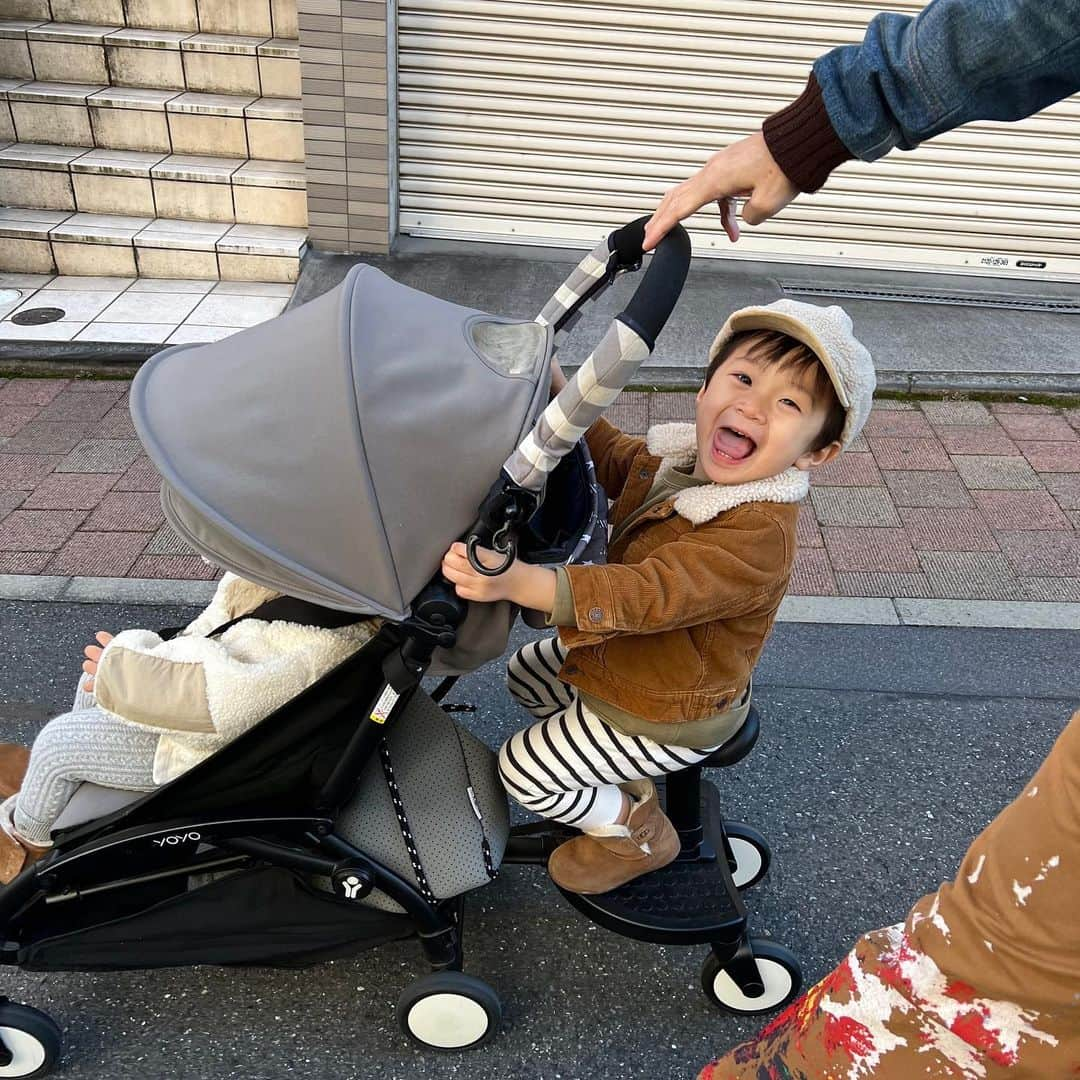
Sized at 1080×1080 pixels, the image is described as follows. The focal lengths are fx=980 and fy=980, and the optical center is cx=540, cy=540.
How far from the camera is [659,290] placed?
145cm

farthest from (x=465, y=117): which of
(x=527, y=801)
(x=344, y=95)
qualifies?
(x=527, y=801)

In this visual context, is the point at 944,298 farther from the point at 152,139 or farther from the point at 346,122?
the point at 152,139

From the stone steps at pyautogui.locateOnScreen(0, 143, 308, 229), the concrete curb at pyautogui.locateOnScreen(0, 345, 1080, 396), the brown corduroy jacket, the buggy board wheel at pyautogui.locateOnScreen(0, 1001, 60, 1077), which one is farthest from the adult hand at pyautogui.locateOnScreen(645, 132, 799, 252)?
the stone steps at pyautogui.locateOnScreen(0, 143, 308, 229)

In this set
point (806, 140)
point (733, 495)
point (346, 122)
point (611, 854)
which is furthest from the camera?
point (346, 122)

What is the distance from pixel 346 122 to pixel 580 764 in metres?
4.44

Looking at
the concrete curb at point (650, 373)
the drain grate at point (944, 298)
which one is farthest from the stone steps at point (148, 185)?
→ the drain grate at point (944, 298)

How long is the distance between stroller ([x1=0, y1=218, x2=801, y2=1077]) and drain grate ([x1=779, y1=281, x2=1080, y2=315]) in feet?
13.3

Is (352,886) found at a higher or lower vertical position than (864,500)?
higher

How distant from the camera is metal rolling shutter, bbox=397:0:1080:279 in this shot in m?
5.25

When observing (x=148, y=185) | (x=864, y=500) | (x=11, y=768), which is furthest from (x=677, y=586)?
(x=148, y=185)

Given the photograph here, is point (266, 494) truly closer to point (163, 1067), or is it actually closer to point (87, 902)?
point (87, 902)

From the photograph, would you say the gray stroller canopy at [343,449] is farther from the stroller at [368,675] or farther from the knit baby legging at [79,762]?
the knit baby legging at [79,762]

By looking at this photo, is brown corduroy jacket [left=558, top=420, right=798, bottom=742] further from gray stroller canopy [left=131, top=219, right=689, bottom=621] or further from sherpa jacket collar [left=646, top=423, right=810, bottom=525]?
gray stroller canopy [left=131, top=219, right=689, bottom=621]

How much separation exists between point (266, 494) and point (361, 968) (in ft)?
4.14
